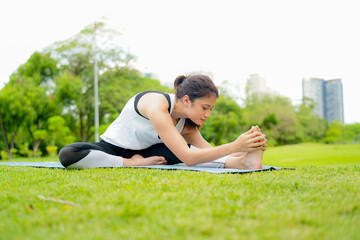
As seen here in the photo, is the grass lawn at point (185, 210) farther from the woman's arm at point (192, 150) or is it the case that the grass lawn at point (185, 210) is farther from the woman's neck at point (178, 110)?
the woman's neck at point (178, 110)

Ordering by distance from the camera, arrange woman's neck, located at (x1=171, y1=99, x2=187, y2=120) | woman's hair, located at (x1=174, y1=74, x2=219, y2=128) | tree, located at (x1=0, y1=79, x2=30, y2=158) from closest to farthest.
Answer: woman's hair, located at (x1=174, y1=74, x2=219, y2=128) → woman's neck, located at (x1=171, y1=99, x2=187, y2=120) → tree, located at (x1=0, y1=79, x2=30, y2=158)

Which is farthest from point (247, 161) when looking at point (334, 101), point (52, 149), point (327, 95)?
point (334, 101)

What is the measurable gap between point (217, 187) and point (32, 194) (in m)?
1.10

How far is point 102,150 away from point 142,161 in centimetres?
43

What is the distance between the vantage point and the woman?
2902mm

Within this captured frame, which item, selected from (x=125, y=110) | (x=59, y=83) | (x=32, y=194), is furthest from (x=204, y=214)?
(x=59, y=83)

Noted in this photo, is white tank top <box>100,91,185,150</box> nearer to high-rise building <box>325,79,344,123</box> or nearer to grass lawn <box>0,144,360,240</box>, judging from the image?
grass lawn <box>0,144,360,240</box>

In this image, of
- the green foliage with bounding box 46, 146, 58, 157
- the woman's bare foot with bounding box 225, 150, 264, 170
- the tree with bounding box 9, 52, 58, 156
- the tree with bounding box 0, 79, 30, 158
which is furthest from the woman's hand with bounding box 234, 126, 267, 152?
the tree with bounding box 0, 79, 30, 158

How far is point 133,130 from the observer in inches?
135

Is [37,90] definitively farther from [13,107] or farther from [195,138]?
[195,138]

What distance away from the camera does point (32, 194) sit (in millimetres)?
1935

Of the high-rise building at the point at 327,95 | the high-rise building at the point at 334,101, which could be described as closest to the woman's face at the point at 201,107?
the high-rise building at the point at 327,95

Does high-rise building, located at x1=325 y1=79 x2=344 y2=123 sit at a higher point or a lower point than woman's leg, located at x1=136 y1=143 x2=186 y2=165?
higher

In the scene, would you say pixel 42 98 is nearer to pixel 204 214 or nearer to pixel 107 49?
pixel 107 49
